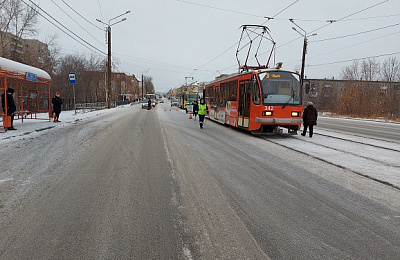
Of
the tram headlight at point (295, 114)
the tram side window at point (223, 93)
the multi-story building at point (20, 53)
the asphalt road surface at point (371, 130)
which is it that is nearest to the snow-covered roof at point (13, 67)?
the tram side window at point (223, 93)

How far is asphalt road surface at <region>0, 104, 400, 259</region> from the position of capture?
3.31 m

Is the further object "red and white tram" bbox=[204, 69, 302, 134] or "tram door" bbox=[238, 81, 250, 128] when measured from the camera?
"tram door" bbox=[238, 81, 250, 128]

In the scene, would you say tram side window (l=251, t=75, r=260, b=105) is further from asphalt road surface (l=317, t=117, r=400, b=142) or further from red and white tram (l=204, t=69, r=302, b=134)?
asphalt road surface (l=317, t=117, r=400, b=142)

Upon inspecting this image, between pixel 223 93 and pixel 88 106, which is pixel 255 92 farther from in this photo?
pixel 88 106

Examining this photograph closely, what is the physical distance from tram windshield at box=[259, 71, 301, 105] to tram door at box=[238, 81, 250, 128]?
96 centimetres

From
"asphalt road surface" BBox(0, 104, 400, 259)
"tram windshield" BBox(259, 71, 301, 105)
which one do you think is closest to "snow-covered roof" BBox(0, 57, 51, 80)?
"asphalt road surface" BBox(0, 104, 400, 259)

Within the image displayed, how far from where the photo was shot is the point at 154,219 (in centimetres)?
407

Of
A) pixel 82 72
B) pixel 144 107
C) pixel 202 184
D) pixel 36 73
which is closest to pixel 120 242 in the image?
pixel 202 184

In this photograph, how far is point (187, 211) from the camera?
4.36 meters

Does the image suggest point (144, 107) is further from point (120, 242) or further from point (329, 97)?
point (120, 242)

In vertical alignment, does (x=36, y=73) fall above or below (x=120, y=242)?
above

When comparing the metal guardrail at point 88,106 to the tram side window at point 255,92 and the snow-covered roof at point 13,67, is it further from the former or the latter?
the tram side window at point 255,92

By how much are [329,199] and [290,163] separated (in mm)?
2769

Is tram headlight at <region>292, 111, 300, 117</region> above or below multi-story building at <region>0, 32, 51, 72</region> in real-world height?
below
